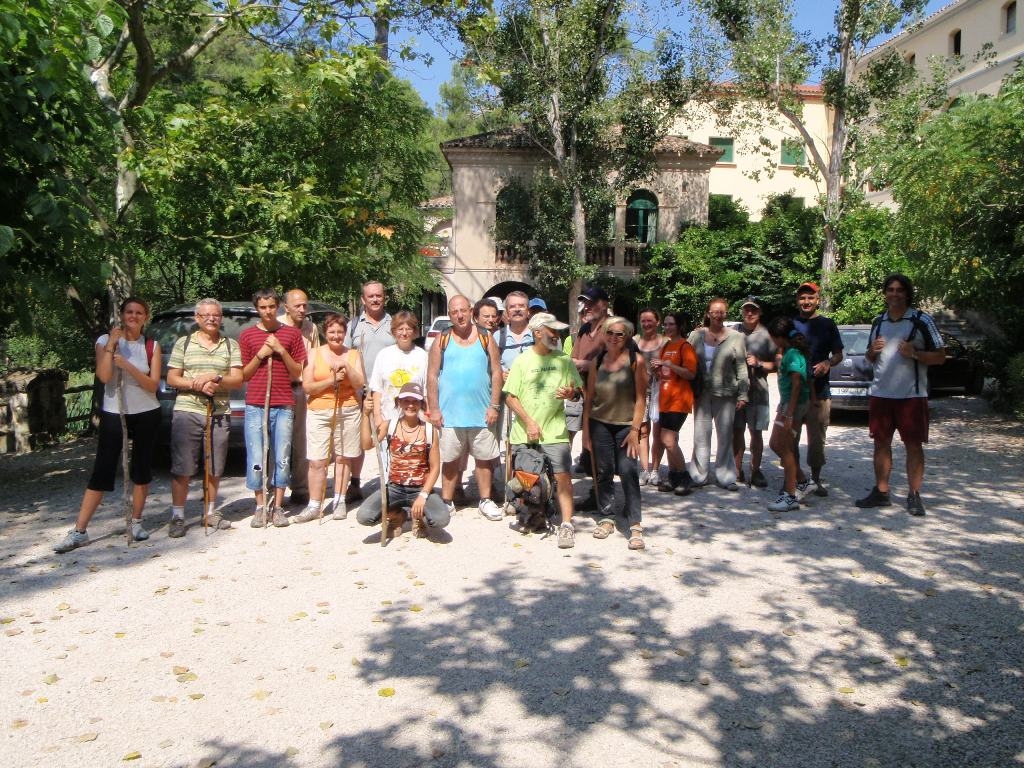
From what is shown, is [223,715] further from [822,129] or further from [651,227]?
[822,129]

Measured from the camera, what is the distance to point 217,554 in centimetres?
645

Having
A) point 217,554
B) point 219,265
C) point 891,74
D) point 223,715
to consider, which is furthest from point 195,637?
point 891,74

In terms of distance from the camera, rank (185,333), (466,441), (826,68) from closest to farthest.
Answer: (466,441) → (185,333) → (826,68)

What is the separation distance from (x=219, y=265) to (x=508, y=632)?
24.0 ft

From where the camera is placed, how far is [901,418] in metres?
7.40

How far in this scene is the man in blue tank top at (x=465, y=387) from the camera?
7.36 meters

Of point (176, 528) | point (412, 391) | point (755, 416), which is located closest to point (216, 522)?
point (176, 528)

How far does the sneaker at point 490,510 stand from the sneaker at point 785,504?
236cm

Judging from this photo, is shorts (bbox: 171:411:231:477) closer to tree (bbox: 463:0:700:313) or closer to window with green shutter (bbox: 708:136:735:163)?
tree (bbox: 463:0:700:313)

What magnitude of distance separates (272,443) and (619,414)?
9.57 feet

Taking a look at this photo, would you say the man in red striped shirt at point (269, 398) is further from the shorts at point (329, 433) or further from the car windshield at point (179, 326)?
the car windshield at point (179, 326)

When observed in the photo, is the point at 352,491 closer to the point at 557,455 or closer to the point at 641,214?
the point at 557,455

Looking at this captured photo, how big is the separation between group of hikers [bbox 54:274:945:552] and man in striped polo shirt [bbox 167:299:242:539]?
13 millimetres

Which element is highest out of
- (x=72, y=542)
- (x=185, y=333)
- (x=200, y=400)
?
(x=185, y=333)
